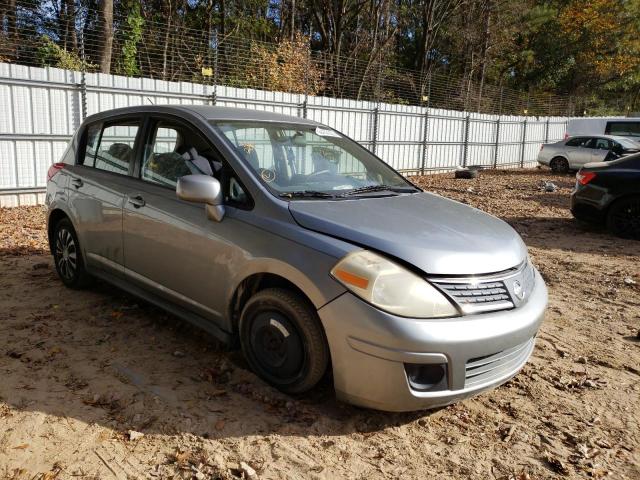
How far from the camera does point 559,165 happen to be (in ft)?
63.6

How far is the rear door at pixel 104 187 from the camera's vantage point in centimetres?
411

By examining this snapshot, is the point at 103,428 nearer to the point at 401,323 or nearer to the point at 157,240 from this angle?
the point at 157,240

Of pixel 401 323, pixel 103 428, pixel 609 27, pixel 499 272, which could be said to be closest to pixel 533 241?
pixel 499 272

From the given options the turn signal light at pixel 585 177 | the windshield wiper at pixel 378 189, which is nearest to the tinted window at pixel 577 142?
the turn signal light at pixel 585 177

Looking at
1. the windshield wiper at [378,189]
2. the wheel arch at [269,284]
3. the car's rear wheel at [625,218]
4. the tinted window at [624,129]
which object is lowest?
the car's rear wheel at [625,218]

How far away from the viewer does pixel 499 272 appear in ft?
9.53

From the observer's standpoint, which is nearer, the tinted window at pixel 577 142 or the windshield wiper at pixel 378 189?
the windshield wiper at pixel 378 189

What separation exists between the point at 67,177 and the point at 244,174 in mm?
2229

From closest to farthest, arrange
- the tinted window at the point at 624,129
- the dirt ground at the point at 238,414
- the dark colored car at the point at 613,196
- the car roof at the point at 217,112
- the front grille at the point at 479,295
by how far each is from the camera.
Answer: the dirt ground at the point at 238,414 → the front grille at the point at 479,295 → the car roof at the point at 217,112 → the dark colored car at the point at 613,196 → the tinted window at the point at 624,129

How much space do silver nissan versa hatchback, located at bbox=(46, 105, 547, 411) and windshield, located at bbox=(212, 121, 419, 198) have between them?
14 mm

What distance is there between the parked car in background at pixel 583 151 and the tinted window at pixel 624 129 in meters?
2.85

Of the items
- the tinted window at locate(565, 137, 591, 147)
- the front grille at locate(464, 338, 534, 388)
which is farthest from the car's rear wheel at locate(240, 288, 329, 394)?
the tinted window at locate(565, 137, 591, 147)

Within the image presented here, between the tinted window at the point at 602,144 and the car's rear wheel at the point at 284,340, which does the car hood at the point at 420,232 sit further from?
the tinted window at the point at 602,144

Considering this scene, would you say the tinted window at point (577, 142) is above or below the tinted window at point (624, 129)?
below
